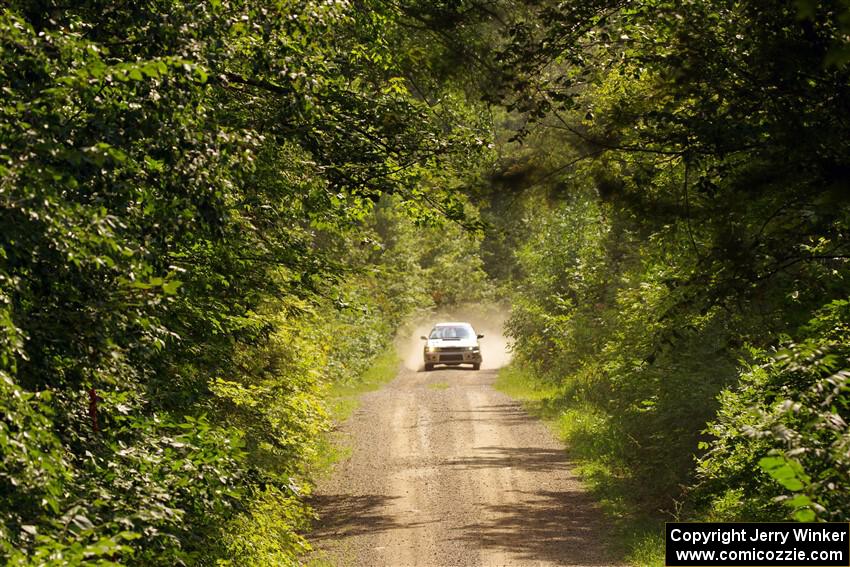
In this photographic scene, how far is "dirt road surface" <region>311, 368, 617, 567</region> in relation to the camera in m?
14.2

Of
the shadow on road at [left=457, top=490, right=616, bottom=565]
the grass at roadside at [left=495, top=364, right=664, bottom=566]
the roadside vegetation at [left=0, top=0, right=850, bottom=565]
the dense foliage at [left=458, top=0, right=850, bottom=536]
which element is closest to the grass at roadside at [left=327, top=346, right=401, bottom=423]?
the grass at roadside at [left=495, top=364, right=664, bottom=566]

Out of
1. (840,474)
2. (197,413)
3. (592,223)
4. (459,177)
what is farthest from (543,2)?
(592,223)

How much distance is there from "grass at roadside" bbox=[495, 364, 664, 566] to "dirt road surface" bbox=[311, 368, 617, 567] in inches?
10.7

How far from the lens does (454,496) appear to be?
58.6 feet

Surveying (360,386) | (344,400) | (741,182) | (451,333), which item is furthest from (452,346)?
(741,182)

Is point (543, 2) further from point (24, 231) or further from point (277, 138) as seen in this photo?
point (24, 231)

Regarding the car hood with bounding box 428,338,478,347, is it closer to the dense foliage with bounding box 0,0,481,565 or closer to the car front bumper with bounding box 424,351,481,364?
the car front bumper with bounding box 424,351,481,364

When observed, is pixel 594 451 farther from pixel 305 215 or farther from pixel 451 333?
pixel 451 333

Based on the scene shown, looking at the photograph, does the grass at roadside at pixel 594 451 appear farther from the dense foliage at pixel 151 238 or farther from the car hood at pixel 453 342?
the car hood at pixel 453 342

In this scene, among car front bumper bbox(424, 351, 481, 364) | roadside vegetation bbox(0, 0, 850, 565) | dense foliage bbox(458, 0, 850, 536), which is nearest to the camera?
roadside vegetation bbox(0, 0, 850, 565)

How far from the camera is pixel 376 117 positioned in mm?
11844

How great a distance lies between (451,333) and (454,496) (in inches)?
951

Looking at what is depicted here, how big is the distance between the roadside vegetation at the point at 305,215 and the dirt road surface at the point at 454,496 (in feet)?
3.68

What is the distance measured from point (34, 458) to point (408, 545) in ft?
31.9
